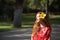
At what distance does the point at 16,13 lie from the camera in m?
24.5

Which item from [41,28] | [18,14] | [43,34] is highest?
[41,28]

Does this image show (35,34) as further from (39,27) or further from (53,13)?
(53,13)

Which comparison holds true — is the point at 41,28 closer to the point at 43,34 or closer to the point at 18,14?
the point at 43,34

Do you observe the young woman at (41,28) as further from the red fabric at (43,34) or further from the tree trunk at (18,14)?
the tree trunk at (18,14)

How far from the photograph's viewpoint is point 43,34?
18.9 feet

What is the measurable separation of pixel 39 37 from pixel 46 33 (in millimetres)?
173

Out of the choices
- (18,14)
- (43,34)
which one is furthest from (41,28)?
(18,14)

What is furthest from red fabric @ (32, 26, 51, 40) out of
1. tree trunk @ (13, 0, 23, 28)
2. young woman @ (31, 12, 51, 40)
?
tree trunk @ (13, 0, 23, 28)

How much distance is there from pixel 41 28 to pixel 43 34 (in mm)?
142

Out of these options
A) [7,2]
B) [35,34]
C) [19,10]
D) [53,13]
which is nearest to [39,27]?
[35,34]

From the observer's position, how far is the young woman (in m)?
5.69

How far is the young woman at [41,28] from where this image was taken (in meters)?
5.69

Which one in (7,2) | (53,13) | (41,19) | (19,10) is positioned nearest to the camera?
(41,19)

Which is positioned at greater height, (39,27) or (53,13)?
(39,27)
